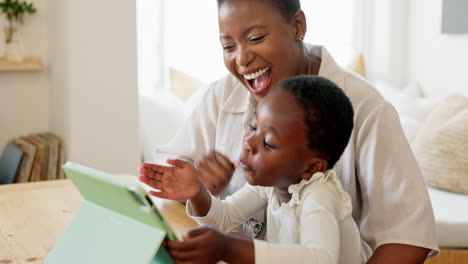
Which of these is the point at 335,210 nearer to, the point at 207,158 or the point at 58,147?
the point at 207,158

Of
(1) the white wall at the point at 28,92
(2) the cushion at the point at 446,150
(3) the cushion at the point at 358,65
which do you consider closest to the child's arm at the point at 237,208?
(2) the cushion at the point at 446,150

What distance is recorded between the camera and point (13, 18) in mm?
3377

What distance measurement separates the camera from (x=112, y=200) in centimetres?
93

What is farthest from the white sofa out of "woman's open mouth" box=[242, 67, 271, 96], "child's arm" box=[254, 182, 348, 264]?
"child's arm" box=[254, 182, 348, 264]

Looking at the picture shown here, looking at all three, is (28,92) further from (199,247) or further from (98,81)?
(199,247)

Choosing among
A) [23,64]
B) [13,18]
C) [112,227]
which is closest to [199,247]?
[112,227]

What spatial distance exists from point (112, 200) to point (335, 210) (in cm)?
36

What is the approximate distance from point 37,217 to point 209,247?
79cm

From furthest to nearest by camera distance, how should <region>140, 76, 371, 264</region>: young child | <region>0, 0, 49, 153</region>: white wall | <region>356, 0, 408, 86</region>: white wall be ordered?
1. <region>356, 0, 408, 86</region>: white wall
2. <region>0, 0, 49, 153</region>: white wall
3. <region>140, 76, 371, 264</region>: young child

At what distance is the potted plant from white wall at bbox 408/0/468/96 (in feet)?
7.31

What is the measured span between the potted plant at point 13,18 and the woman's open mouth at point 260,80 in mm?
2231

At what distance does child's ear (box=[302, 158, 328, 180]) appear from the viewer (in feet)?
3.66

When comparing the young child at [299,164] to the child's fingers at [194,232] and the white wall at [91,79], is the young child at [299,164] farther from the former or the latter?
the white wall at [91,79]

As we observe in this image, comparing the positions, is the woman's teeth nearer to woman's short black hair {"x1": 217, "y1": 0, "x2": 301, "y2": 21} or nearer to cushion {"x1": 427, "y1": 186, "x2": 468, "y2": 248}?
woman's short black hair {"x1": 217, "y1": 0, "x2": 301, "y2": 21}
